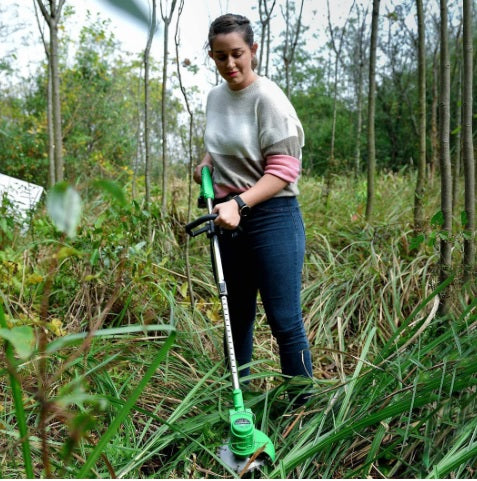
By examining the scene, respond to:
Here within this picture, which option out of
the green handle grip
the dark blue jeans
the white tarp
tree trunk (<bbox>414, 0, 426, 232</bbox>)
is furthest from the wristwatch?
the white tarp

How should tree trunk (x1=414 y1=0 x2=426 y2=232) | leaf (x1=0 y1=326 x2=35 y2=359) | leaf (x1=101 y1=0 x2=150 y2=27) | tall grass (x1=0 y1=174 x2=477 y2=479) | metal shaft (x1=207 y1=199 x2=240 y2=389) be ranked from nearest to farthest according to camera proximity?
leaf (x1=101 y1=0 x2=150 y2=27) < leaf (x1=0 y1=326 x2=35 y2=359) < tall grass (x1=0 y1=174 x2=477 y2=479) < metal shaft (x1=207 y1=199 x2=240 y2=389) < tree trunk (x1=414 y1=0 x2=426 y2=232)

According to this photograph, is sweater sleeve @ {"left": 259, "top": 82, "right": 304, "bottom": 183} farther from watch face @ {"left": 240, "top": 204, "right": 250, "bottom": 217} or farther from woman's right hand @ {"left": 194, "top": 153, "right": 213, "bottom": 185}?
woman's right hand @ {"left": 194, "top": 153, "right": 213, "bottom": 185}

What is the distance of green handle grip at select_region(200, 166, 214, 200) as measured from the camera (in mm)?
2014

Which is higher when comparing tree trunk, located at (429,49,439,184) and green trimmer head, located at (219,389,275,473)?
tree trunk, located at (429,49,439,184)

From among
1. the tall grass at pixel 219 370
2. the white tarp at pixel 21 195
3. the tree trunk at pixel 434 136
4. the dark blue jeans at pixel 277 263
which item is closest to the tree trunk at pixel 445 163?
the tall grass at pixel 219 370

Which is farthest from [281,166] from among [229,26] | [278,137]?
[229,26]

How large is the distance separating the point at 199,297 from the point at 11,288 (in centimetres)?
109

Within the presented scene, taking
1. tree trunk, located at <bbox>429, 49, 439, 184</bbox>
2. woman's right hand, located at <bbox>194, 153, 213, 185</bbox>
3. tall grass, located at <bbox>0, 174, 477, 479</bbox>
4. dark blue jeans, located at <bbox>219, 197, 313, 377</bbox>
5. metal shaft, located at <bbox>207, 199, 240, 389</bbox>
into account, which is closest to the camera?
tall grass, located at <bbox>0, 174, 477, 479</bbox>

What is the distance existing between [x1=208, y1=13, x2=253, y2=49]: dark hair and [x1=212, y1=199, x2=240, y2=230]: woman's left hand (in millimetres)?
583

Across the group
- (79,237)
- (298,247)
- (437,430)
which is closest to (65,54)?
(79,237)

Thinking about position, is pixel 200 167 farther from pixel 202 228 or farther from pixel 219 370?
pixel 219 370

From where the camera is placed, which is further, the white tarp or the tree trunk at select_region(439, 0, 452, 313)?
the white tarp

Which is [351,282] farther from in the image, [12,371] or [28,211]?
[12,371]

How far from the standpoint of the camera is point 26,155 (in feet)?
25.3
